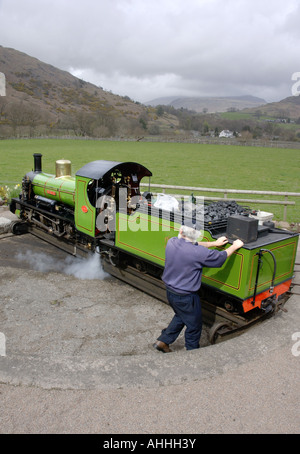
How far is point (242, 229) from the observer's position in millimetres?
4805

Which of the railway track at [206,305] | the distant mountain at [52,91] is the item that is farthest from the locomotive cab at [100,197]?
the distant mountain at [52,91]

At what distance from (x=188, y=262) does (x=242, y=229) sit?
1032 mm

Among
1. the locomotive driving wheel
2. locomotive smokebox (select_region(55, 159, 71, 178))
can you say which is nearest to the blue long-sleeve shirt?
the locomotive driving wheel

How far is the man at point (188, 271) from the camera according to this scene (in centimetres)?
430

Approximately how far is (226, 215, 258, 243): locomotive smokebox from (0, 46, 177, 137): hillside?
7393cm

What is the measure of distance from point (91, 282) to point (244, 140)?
2518 inches

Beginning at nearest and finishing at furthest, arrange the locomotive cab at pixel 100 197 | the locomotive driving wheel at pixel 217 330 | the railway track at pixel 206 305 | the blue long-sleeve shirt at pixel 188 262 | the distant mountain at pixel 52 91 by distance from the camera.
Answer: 1. the blue long-sleeve shirt at pixel 188 262
2. the locomotive driving wheel at pixel 217 330
3. the railway track at pixel 206 305
4. the locomotive cab at pixel 100 197
5. the distant mountain at pixel 52 91

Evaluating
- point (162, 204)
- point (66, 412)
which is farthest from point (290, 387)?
point (162, 204)

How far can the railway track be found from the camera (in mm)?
4914

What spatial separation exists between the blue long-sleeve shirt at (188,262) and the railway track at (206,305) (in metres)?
0.92

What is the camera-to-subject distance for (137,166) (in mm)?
7734

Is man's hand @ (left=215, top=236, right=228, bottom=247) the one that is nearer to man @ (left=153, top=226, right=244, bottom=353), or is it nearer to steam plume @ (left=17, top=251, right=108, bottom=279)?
man @ (left=153, top=226, right=244, bottom=353)

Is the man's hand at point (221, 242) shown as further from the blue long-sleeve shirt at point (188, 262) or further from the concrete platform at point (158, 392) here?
the concrete platform at point (158, 392)
